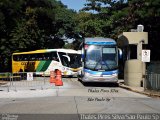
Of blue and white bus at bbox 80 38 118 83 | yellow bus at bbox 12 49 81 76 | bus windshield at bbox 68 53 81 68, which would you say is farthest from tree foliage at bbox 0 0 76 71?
blue and white bus at bbox 80 38 118 83

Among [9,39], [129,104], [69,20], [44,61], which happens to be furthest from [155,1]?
[69,20]

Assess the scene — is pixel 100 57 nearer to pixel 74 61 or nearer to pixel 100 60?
pixel 100 60

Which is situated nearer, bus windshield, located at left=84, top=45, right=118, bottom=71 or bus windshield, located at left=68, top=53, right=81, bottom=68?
bus windshield, located at left=84, top=45, right=118, bottom=71

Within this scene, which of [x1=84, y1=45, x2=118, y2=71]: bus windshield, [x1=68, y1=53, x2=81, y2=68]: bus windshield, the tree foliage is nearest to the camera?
[x1=84, y1=45, x2=118, y2=71]: bus windshield

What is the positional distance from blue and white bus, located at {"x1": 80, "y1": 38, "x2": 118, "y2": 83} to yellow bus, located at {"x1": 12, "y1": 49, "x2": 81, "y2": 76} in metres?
14.7

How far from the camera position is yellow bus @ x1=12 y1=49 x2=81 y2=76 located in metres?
49.4

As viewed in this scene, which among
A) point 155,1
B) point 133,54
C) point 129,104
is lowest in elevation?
point 129,104

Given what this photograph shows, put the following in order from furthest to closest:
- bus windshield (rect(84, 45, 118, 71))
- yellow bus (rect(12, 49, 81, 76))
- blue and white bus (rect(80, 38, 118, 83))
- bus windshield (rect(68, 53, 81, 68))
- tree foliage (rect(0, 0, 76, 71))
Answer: tree foliage (rect(0, 0, 76, 71)) → bus windshield (rect(68, 53, 81, 68)) → yellow bus (rect(12, 49, 81, 76)) → bus windshield (rect(84, 45, 118, 71)) → blue and white bus (rect(80, 38, 118, 83))

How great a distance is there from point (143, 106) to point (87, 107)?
2443 mm

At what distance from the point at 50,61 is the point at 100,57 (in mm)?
18738

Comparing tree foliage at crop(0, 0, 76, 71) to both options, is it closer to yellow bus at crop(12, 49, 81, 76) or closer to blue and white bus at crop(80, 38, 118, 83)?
yellow bus at crop(12, 49, 81, 76)

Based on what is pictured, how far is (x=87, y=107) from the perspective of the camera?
17750 millimetres

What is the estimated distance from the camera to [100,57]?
107 ft

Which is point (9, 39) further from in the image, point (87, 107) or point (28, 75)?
point (87, 107)
